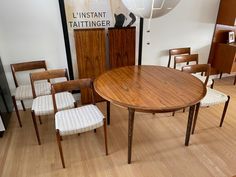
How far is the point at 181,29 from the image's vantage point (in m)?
3.15

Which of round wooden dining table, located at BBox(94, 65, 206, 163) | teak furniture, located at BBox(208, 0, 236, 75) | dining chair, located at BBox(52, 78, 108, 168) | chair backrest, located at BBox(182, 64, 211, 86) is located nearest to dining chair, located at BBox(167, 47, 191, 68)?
teak furniture, located at BBox(208, 0, 236, 75)

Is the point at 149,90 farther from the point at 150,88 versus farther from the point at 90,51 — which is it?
the point at 90,51

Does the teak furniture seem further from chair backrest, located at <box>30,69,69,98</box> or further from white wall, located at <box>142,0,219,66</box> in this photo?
chair backrest, located at <box>30,69,69,98</box>

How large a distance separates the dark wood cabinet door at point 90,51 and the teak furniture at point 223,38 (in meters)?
2.11

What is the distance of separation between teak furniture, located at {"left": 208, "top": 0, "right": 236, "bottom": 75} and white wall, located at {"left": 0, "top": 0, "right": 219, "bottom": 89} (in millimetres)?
110

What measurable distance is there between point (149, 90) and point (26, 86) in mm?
1653

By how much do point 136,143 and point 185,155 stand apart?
0.54 metres

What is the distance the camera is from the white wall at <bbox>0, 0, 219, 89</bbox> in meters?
2.34

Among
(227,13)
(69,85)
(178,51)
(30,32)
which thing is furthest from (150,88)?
(227,13)

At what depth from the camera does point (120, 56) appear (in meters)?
2.78

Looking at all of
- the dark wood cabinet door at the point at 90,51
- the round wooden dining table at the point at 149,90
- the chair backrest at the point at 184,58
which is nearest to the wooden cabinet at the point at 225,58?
the chair backrest at the point at 184,58

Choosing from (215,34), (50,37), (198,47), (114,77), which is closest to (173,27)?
(198,47)

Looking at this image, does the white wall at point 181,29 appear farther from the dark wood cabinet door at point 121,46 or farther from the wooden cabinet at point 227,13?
the dark wood cabinet door at point 121,46

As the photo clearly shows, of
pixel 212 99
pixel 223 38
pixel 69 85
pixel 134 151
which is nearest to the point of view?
pixel 69 85
